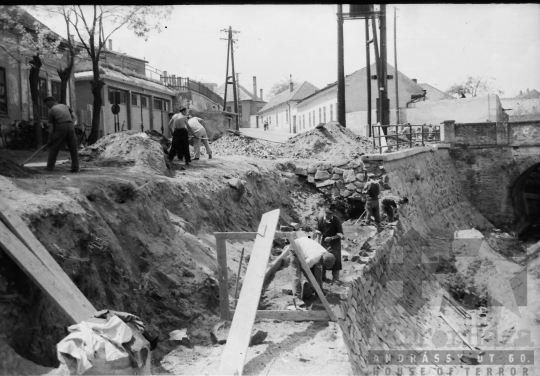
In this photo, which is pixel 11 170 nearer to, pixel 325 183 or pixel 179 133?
pixel 179 133

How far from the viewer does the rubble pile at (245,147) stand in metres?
20.5

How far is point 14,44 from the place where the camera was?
16.4 meters

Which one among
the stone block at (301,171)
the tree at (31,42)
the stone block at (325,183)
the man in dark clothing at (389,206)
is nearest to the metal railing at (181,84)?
the tree at (31,42)

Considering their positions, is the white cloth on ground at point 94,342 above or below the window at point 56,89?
below

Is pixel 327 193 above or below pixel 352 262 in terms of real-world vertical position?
above

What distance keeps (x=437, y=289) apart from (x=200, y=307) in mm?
8708

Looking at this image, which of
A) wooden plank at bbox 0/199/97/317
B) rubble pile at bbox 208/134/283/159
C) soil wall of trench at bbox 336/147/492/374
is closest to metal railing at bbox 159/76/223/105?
rubble pile at bbox 208/134/283/159

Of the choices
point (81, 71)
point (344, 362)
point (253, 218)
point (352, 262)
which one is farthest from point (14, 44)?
point (344, 362)

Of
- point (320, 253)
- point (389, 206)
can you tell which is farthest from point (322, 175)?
point (320, 253)

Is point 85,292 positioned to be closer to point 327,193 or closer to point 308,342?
point 308,342

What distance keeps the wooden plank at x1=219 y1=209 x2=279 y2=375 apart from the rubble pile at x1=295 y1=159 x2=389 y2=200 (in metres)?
9.74

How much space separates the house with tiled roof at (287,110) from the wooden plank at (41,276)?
39.3m

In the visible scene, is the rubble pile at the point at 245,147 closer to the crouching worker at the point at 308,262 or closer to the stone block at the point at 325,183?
the stone block at the point at 325,183

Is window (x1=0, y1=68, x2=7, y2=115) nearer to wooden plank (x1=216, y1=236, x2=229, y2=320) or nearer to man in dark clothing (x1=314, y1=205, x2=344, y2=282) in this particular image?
man in dark clothing (x1=314, y1=205, x2=344, y2=282)
